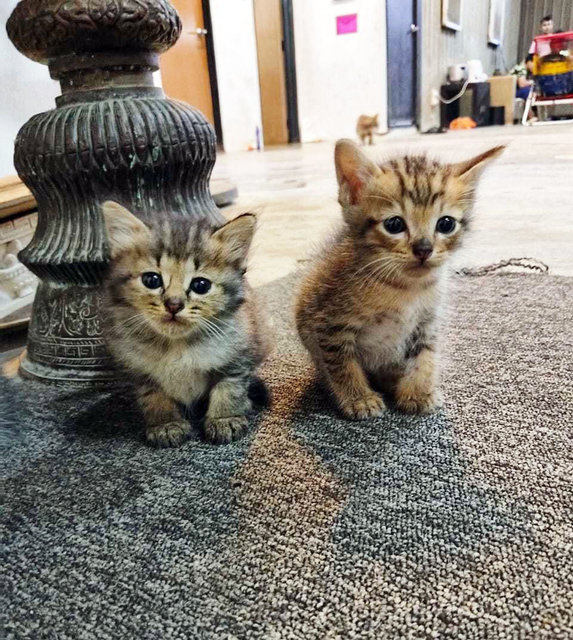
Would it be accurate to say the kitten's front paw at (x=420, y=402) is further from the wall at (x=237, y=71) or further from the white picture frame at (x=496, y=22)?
the white picture frame at (x=496, y=22)

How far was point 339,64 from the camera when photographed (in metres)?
7.84

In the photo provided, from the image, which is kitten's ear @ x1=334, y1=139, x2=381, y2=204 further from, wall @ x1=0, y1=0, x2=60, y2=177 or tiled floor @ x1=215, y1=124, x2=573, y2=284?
wall @ x1=0, y1=0, x2=60, y2=177

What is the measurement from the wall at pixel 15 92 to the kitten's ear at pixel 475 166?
1998 millimetres

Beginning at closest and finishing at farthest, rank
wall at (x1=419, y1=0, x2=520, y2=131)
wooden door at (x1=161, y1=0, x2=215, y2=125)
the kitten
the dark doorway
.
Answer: wooden door at (x1=161, y1=0, x2=215, y2=125)
the kitten
the dark doorway
wall at (x1=419, y1=0, x2=520, y2=131)

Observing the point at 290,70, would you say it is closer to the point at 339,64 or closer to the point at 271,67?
the point at 271,67

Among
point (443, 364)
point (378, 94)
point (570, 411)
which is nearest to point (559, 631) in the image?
point (570, 411)

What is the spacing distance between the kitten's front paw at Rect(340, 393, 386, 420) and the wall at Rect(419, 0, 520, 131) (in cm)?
767

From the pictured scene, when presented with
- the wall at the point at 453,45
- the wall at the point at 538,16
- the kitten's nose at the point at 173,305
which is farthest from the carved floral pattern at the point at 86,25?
the wall at the point at 538,16

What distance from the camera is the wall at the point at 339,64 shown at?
7.53 meters

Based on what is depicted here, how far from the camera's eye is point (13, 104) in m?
2.47

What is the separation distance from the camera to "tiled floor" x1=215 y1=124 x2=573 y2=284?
2271mm

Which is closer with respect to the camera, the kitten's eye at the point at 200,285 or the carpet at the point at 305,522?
the carpet at the point at 305,522

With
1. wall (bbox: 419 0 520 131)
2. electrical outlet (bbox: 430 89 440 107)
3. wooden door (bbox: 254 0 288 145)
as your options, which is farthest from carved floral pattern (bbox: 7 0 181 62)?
electrical outlet (bbox: 430 89 440 107)

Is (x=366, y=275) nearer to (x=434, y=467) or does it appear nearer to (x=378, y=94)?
(x=434, y=467)
